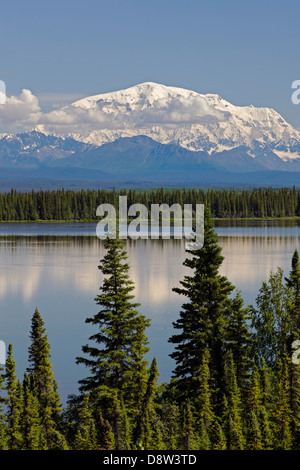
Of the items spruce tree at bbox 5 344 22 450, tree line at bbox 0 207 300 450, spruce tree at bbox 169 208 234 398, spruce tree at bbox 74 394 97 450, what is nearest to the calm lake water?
tree line at bbox 0 207 300 450

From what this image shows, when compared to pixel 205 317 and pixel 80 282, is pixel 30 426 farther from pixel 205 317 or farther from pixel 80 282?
pixel 80 282

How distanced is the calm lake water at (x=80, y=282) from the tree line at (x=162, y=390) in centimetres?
744

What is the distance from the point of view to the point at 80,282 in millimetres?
83438

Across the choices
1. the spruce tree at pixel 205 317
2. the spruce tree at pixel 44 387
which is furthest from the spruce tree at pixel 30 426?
the spruce tree at pixel 205 317

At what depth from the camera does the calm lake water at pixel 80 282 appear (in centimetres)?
5222

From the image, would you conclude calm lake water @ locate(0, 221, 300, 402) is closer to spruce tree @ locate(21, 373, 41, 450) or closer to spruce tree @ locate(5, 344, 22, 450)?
spruce tree @ locate(5, 344, 22, 450)

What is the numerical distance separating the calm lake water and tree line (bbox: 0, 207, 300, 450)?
7440 millimetres

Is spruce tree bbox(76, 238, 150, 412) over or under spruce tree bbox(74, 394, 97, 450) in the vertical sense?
over

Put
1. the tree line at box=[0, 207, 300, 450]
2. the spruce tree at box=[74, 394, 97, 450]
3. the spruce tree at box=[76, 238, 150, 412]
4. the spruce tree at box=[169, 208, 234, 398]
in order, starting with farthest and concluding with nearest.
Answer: the spruce tree at box=[169, 208, 234, 398], the spruce tree at box=[76, 238, 150, 412], the tree line at box=[0, 207, 300, 450], the spruce tree at box=[74, 394, 97, 450]

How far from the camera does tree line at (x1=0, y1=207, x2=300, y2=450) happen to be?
2888 cm

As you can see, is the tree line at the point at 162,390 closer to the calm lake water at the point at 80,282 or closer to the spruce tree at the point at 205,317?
the spruce tree at the point at 205,317

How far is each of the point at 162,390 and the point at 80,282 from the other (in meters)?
48.1
